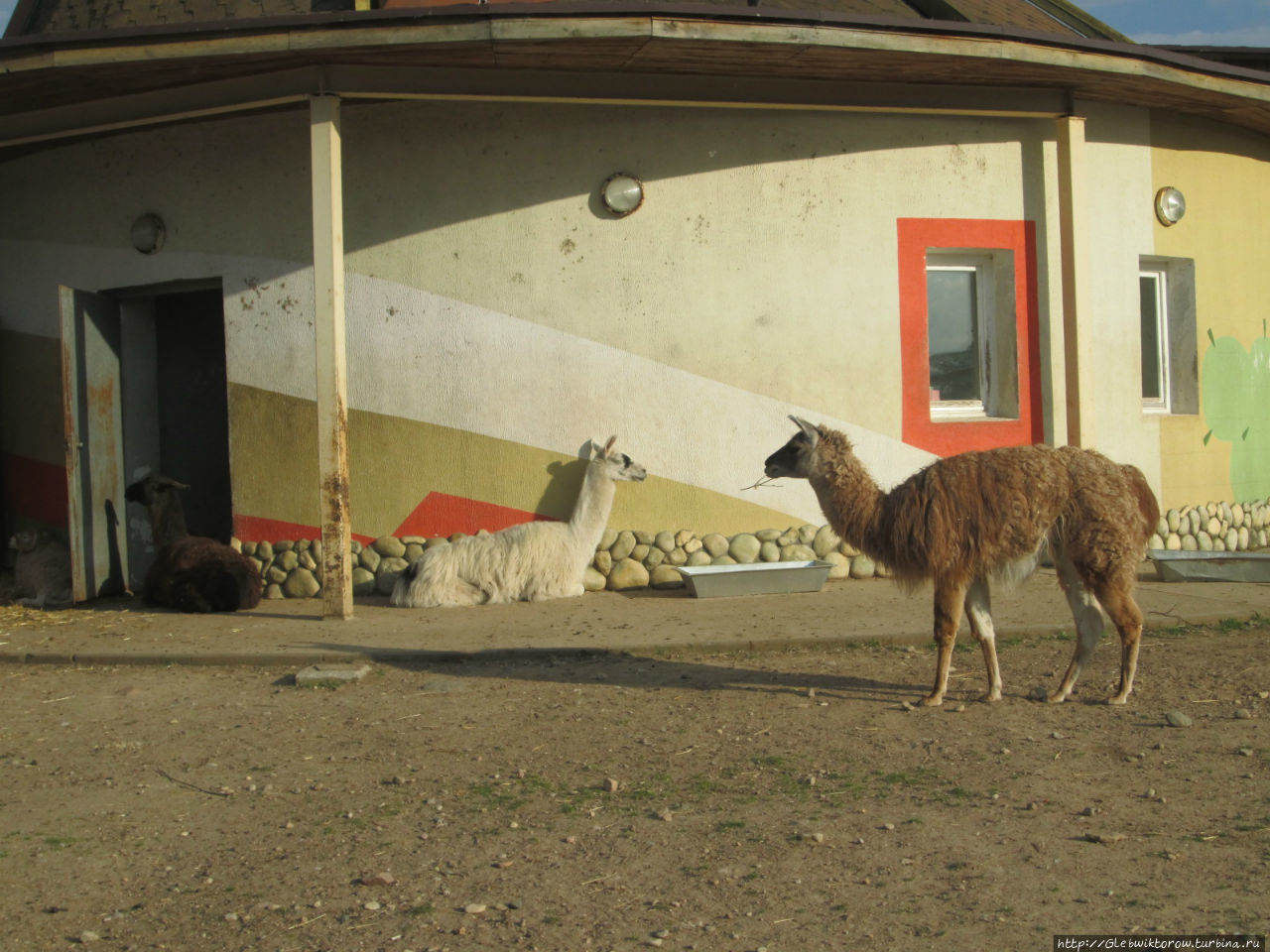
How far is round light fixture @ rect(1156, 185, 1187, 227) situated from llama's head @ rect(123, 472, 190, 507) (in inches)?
353

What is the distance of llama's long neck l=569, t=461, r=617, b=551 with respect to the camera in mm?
8930

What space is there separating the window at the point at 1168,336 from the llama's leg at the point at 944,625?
19.7 ft

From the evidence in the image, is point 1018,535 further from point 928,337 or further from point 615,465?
point 928,337

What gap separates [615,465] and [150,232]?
456 centimetres

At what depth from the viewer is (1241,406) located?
35.8ft

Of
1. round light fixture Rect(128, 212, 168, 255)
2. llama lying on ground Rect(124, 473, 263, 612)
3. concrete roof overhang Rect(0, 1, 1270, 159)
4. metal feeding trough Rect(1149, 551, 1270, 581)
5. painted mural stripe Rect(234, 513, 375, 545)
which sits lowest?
metal feeding trough Rect(1149, 551, 1270, 581)

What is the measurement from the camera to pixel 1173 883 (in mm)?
3385

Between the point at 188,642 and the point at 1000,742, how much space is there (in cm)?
515

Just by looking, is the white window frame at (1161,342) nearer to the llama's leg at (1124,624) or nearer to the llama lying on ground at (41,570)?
the llama's leg at (1124,624)

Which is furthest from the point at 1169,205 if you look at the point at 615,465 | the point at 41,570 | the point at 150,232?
the point at 41,570

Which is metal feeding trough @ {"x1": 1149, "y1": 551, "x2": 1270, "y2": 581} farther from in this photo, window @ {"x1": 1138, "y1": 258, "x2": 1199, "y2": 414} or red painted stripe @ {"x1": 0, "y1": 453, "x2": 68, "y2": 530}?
red painted stripe @ {"x1": 0, "y1": 453, "x2": 68, "y2": 530}

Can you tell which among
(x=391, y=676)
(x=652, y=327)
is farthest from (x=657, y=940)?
(x=652, y=327)

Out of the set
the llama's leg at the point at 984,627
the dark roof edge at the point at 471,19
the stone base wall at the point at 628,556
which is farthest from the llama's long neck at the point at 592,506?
the llama's leg at the point at 984,627

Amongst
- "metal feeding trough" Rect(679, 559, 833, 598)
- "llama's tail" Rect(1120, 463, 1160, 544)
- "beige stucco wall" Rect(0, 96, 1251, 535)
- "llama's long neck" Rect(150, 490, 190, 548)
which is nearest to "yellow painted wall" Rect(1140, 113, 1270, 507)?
"beige stucco wall" Rect(0, 96, 1251, 535)
